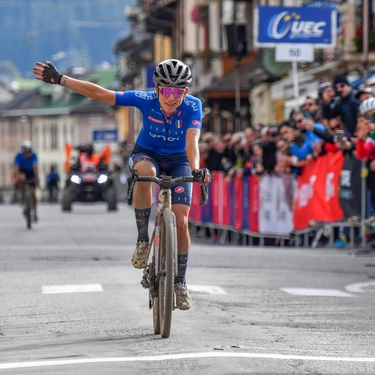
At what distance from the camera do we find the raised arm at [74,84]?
10.5 meters

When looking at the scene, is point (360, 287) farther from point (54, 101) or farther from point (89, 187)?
point (54, 101)

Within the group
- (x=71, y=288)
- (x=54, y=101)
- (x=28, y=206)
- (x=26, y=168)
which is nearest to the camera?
(x=71, y=288)

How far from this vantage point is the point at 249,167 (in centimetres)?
2509

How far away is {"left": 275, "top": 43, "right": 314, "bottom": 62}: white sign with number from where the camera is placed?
26.4 meters

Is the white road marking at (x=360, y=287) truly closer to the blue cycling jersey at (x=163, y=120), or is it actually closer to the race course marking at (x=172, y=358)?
the blue cycling jersey at (x=163, y=120)

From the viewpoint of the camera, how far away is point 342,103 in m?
20.3

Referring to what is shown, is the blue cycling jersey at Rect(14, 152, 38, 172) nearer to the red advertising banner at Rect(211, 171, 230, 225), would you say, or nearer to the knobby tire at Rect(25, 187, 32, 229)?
the knobby tire at Rect(25, 187, 32, 229)

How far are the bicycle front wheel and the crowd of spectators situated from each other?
28.6ft

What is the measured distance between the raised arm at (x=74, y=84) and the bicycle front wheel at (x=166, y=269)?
1.12 m

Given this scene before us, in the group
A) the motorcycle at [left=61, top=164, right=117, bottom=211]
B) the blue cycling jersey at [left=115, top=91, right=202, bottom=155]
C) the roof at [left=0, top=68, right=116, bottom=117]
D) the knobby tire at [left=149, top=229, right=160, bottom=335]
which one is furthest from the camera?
the roof at [left=0, top=68, right=116, bottom=117]

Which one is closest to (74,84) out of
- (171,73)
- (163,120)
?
(163,120)

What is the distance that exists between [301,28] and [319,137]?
6.39 metres

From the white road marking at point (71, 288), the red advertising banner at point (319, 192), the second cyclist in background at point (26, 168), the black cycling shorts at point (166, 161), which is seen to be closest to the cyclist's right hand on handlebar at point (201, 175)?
the black cycling shorts at point (166, 161)

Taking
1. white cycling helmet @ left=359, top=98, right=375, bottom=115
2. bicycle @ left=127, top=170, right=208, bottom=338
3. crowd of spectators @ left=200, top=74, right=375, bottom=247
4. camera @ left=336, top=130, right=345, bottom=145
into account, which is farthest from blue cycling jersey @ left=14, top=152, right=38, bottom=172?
bicycle @ left=127, top=170, right=208, bottom=338
